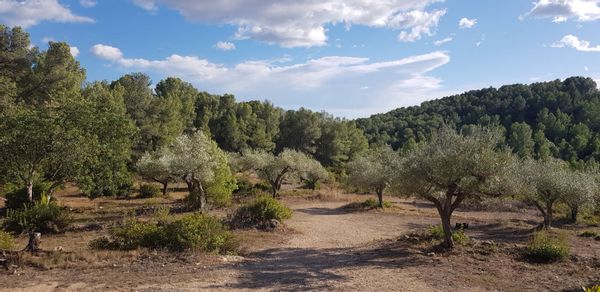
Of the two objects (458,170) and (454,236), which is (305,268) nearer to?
(458,170)

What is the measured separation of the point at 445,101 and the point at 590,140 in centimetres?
5945

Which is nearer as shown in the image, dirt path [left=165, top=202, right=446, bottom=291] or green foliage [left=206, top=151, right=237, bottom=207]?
dirt path [left=165, top=202, right=446, bottom=291]

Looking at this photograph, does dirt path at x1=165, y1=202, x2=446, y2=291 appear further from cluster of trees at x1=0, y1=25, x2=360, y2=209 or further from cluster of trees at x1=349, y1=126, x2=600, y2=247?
cluster of trees at x1=0, y1=25, x2=360, y2=209

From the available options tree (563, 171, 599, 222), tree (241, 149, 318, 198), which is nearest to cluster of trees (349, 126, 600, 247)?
tree (563, 171, 599, 222)

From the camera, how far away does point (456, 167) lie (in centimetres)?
1488

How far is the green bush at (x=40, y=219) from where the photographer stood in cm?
A: 1942

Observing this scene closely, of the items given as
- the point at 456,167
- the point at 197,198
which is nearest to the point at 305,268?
the point at 456,167

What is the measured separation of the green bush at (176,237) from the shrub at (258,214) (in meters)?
5.73

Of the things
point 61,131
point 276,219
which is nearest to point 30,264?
point 61,131

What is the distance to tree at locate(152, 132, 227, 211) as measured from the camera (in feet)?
86.0

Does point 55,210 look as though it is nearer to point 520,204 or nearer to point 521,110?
point 520,204

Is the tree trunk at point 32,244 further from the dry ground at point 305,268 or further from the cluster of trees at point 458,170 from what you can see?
the cluster of trees at point 458,170

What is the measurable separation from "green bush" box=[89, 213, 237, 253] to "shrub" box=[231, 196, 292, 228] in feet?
18.8

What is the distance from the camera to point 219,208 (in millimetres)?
29125
